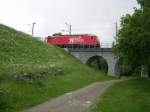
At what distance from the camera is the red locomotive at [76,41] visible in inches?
3425

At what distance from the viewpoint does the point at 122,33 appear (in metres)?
44.9

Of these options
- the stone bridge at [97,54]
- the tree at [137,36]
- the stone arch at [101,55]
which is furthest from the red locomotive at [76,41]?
the tree at [137,36]

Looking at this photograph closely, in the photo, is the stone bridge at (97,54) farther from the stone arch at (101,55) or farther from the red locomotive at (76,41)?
the red locomotive at (76,41)

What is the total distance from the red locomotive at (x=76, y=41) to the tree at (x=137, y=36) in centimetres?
4021

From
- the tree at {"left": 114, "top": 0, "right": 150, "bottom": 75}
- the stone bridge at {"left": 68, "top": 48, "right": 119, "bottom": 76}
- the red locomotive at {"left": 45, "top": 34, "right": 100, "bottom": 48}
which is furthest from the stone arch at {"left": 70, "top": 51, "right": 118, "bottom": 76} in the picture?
the tree at {"left": 114, "top": 0, "right": 150, "bottom": 75}

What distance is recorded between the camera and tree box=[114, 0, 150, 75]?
37.0 meters

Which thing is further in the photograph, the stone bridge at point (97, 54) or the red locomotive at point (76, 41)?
the red locomotive at point (76, 41)

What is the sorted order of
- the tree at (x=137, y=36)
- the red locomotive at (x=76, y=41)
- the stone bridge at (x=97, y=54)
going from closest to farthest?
the tree at (x=137, y=36) < the stone bridge at (x=97, y=54) < the red locomotive at (x=76, y=41)

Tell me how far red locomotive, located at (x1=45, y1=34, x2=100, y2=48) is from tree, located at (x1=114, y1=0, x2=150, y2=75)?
40.2 metres

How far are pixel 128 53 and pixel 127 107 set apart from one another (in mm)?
23646

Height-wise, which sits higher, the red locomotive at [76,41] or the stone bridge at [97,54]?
the red locomotive at [76,41]

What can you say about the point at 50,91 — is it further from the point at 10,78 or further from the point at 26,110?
the point at 26,110

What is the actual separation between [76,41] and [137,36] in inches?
1971

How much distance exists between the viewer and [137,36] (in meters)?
39.1
